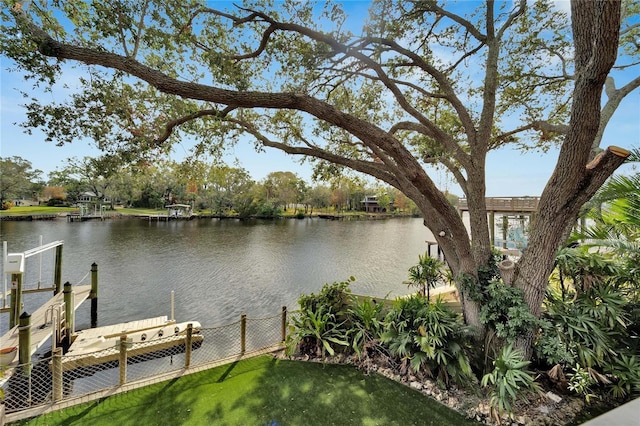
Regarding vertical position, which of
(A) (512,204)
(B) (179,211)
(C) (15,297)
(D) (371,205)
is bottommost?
(C) (15,297)

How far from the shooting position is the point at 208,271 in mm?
14664

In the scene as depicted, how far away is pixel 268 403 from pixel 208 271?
468 inches

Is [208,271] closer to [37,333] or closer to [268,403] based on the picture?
[37,333]

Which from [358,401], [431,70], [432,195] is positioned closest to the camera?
[358,401]

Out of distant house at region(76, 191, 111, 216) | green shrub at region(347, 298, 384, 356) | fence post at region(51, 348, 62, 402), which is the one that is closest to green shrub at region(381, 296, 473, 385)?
green shrub at region(347, 298, 384, 356)

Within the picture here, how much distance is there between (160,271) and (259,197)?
114 feet

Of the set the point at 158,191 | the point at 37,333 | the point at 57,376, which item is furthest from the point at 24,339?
the point at 158,191

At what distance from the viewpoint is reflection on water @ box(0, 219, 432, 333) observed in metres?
10.1

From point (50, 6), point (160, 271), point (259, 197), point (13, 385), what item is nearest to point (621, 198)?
point (50, 6)

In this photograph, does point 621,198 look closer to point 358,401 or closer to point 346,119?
point 346,119

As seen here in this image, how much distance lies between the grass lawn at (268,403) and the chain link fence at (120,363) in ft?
1.52

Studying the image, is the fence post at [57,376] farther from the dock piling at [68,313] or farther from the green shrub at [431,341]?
the green shrub at [431,341]

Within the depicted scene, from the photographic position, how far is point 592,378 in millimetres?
3902

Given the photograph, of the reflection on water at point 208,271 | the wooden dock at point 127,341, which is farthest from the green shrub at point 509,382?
the reflection on water at point 208,271
